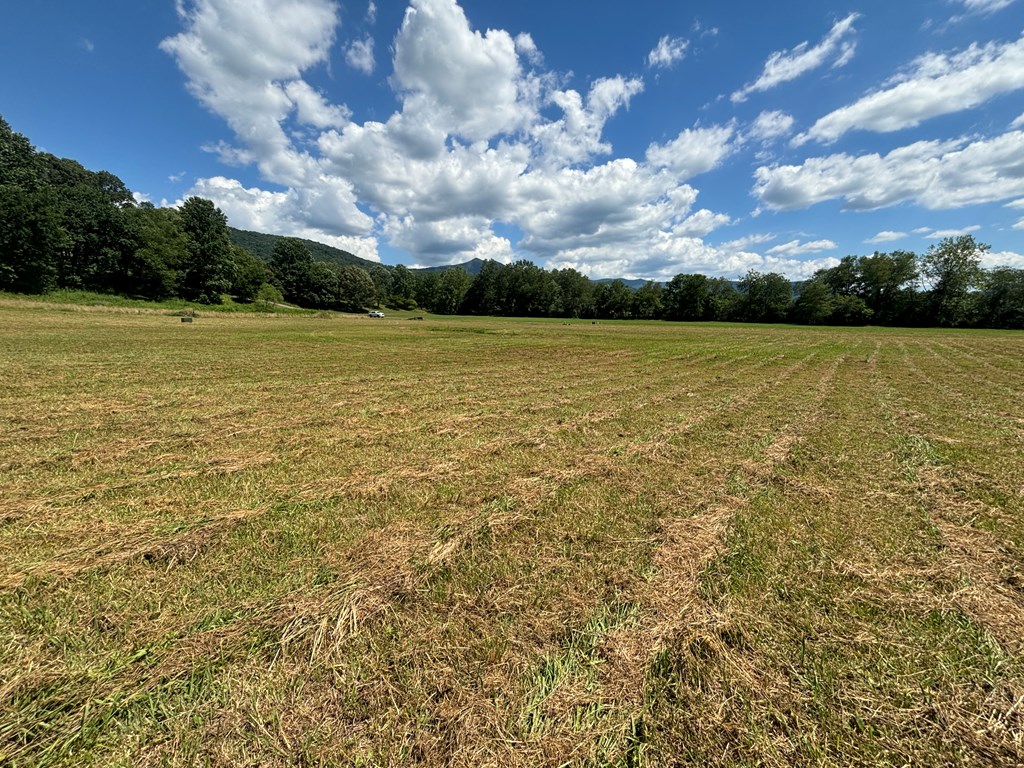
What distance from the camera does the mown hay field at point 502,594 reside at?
2193mm

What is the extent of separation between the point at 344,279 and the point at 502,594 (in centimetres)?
10726

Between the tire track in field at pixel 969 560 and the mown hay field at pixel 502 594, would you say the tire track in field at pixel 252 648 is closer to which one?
the mown hay field at pixel 502 594

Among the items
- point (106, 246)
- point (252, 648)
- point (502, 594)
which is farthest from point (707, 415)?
point (106, 246)

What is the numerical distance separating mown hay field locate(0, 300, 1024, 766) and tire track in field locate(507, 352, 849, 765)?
0.02m

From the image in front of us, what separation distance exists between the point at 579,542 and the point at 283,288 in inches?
4254

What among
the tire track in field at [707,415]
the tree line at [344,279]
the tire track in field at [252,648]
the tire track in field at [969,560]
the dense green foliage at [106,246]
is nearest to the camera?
the tire track in field at [252,648]

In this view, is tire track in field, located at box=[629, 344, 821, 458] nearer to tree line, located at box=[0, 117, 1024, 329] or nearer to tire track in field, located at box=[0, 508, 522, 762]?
tire track in field, located at box=[0, 508, 522, 762]

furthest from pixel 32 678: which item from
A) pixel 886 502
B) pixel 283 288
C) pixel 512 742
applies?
pixel 283 288

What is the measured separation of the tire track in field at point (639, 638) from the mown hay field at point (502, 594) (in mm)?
17

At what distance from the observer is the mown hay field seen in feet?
7.20

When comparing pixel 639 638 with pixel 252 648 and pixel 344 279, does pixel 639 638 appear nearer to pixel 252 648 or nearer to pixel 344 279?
pixel 252 648

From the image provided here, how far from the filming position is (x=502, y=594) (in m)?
3.31

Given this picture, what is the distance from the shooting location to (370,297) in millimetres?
102625

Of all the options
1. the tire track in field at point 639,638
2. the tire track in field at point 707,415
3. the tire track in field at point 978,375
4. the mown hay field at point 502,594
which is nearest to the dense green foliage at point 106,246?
the mown hay field at point 502,594
